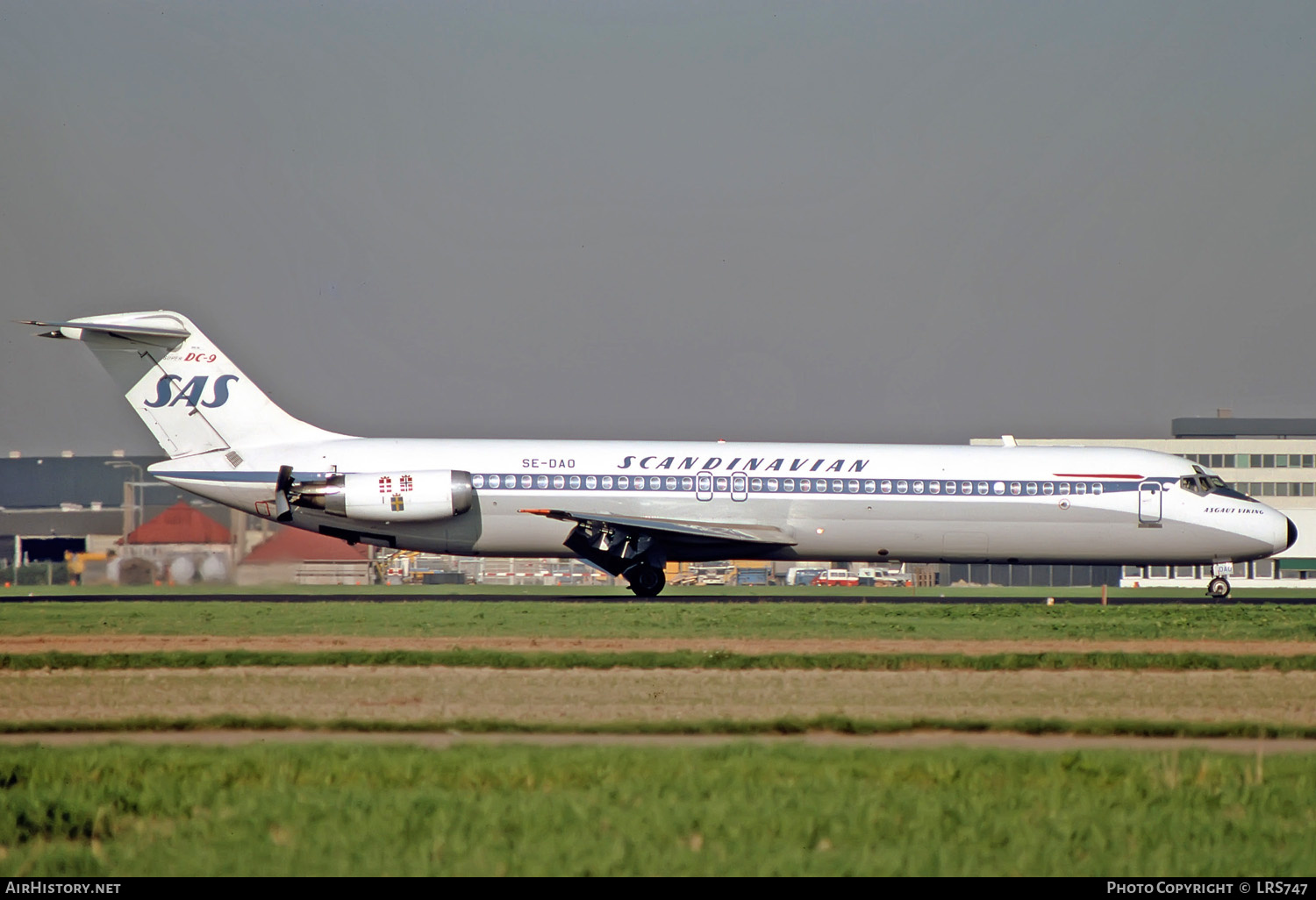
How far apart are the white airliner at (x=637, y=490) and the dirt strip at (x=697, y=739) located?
20401 millimetres

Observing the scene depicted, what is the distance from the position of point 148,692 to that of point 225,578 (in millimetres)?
22863

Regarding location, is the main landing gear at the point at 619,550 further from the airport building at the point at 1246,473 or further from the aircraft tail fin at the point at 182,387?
the airport building at the point at 1246,473

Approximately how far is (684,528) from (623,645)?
12.0 metres

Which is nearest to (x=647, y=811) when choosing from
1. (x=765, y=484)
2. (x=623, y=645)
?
(x=623, y=645)

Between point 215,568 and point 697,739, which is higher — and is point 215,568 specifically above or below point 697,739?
above

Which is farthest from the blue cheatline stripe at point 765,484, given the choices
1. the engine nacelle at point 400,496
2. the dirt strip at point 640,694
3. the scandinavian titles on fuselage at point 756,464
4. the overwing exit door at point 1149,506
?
the dirt strip at point 640,694

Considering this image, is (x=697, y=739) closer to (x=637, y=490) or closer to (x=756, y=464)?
(x=637, y=490)

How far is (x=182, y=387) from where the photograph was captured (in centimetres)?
3538

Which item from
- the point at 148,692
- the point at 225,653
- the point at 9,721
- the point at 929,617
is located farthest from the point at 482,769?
the point at 929,617

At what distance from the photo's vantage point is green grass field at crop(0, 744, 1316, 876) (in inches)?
335

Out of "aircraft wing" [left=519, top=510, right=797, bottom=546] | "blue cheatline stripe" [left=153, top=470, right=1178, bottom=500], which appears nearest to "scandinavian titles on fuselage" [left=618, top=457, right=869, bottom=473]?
"blue cheatline stripe" [left=153, top=470, right=1178, bottom=500]

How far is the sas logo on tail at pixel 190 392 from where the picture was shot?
35219 millimetres

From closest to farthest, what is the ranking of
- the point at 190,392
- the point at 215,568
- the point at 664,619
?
1. the point at 664,619
2. the point at 190,392
3. the point at 215,568

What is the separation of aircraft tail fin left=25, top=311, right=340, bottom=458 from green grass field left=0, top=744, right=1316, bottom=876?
2371 cm
